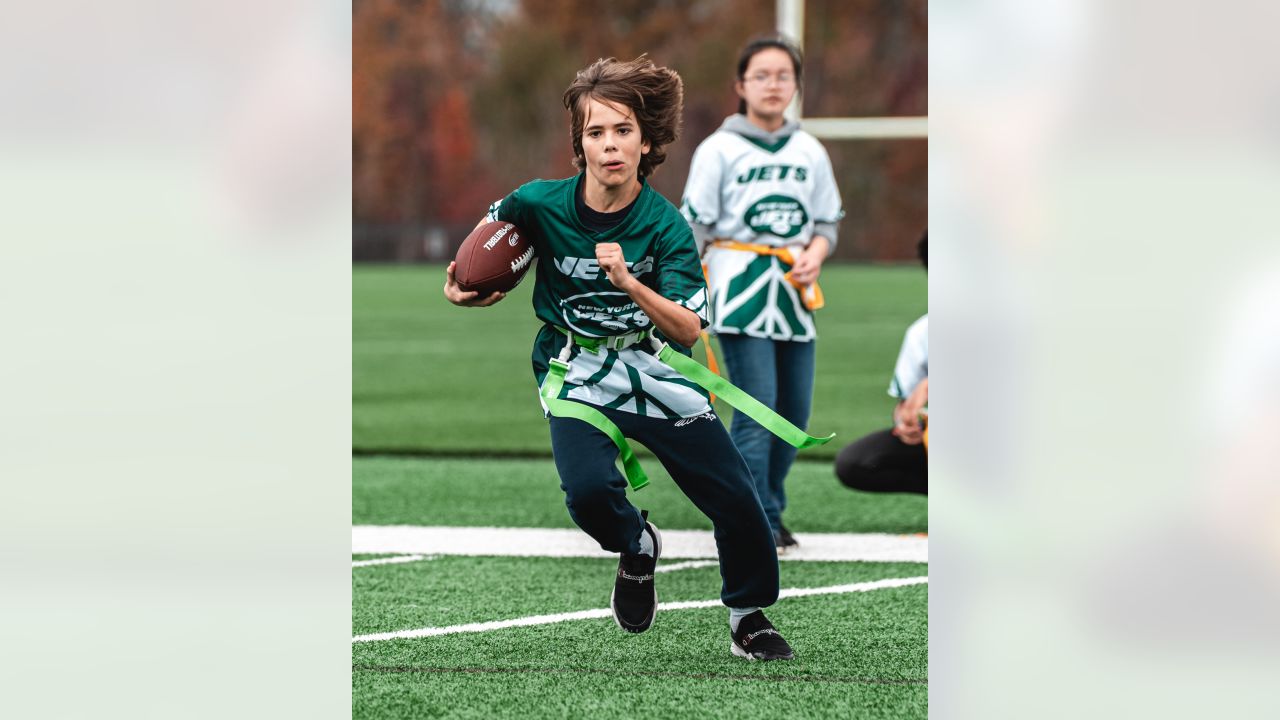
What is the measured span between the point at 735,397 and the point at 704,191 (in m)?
1.69

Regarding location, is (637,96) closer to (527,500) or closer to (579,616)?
(579,616)

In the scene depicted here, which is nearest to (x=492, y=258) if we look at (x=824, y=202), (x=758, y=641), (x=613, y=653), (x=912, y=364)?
(x=613, y=653)

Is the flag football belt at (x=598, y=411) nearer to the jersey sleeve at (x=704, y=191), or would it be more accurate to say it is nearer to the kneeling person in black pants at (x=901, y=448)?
the jersey sleeve at (x=704, y=191)

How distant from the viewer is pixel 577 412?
371 cm

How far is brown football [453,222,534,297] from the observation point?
369 centimetres

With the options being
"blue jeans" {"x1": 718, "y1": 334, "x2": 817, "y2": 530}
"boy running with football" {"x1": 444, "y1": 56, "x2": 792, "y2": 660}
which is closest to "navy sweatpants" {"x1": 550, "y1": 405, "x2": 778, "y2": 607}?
"boy running with football" {"x1": 444, "y1": 56, "x2": 792, "y2": 660}

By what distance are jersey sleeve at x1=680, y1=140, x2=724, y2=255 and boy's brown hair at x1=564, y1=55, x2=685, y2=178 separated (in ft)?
4.60

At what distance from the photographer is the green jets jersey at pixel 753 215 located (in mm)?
5172

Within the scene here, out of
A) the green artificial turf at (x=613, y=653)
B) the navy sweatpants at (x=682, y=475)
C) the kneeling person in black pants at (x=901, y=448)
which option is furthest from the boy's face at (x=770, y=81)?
the navy sweatpants at (x=682, y=475)

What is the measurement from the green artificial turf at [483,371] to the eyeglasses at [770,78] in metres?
3.26
